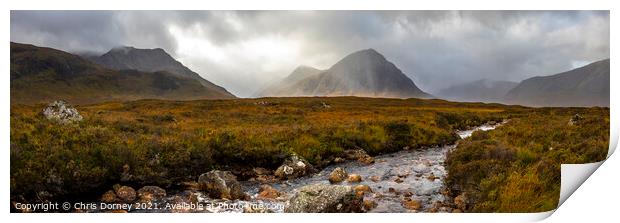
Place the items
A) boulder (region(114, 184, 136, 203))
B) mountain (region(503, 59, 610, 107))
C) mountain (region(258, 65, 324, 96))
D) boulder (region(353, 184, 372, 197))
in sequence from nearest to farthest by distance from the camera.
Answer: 1. boulder (region(114, 184, 136, 203))
2. boulder (region(353, 184, 372, 197))
3. mountain (region(503, 59, 610, 107))
4. mountain (region(258, 65, 324, 96))

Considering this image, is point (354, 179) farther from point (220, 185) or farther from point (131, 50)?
point (131, 50)

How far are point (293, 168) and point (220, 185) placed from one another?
2.10 metres

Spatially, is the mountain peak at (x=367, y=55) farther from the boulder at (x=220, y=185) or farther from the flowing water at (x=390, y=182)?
the boulder at (x=220, y=185)

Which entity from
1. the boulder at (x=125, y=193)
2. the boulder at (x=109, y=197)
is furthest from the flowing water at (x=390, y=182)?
the boulder at (x=109, y=197)

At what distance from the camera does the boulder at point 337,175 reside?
37.2 ft

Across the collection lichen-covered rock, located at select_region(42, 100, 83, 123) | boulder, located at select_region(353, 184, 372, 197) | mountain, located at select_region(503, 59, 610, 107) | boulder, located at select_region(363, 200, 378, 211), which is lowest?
boulder, located at select_region(363, 200, 378, 211)

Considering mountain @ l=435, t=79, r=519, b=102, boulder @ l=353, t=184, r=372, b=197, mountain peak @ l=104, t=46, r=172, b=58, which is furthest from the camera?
mountain @ l=435, t=79, r=519, b=102

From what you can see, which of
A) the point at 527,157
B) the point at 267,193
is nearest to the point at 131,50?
the point at 267,193

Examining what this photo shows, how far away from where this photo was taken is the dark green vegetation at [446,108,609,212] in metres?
8.97

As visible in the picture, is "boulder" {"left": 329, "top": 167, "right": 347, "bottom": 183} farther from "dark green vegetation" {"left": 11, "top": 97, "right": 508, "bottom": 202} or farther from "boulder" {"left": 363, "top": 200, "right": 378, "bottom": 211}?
"boulder" {"left": 363, "top": 200, "right": 378, "bottom": 211}

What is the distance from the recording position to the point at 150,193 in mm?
9914

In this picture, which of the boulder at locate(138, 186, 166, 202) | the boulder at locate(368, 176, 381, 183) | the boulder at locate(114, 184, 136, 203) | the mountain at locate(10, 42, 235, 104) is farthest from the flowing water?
the mountain at locate(10, 42, 235, 104)

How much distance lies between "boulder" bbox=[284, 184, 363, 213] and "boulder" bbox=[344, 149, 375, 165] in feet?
13.1

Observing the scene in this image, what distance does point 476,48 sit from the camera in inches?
423
